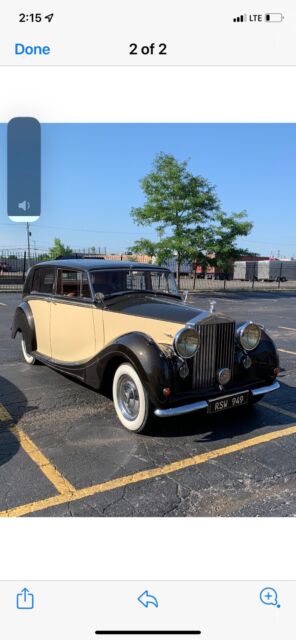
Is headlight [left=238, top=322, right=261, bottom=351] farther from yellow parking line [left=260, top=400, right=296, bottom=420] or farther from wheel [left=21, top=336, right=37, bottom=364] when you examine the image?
wheel [left=21, top=336, right=37, bottom=364]

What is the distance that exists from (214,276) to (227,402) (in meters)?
39.7

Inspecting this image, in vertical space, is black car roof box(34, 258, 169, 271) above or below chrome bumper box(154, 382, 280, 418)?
above

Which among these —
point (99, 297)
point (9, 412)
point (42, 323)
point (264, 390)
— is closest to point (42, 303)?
point (42, 323)

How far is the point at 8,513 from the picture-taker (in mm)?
2479

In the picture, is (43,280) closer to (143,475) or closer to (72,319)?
(72,319)

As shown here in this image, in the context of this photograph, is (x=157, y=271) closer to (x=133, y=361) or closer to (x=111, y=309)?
(x=111, y=309)

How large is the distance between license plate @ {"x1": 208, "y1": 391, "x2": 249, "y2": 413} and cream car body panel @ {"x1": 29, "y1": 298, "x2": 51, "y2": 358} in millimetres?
2623

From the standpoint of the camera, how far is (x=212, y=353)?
3.82m

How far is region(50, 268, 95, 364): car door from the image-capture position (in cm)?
460
